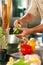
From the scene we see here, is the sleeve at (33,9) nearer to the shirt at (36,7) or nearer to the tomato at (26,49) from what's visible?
the shirt at (36,7)

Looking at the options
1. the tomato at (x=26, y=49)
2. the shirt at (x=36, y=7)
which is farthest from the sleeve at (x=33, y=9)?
the tomato at (x=26, y=49)

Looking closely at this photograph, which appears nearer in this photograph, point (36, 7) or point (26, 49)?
point (26, 49)

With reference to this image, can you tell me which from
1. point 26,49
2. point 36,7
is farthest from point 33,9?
point 26,49

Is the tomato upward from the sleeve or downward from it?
downward

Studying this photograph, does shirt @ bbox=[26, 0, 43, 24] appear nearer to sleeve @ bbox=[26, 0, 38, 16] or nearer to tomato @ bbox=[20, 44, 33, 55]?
sleeve @ bbox=[26, 0, 38, 16]

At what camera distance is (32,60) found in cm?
94

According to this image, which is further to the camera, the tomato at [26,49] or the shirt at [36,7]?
the shirt at [36,7]

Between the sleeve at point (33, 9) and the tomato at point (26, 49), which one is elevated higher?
the sleeve at point (33, 9)

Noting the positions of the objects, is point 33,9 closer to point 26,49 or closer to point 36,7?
Result: point 36,7

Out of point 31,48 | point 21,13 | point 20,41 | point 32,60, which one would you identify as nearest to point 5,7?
point 20,41

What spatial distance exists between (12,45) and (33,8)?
0.65 metres

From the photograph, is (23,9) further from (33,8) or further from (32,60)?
(32,60)

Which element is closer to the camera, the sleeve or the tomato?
the tomato

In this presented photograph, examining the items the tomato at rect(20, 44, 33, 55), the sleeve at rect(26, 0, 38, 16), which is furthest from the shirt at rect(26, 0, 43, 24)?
the tomato at rect(20, 44, 33, 55)
